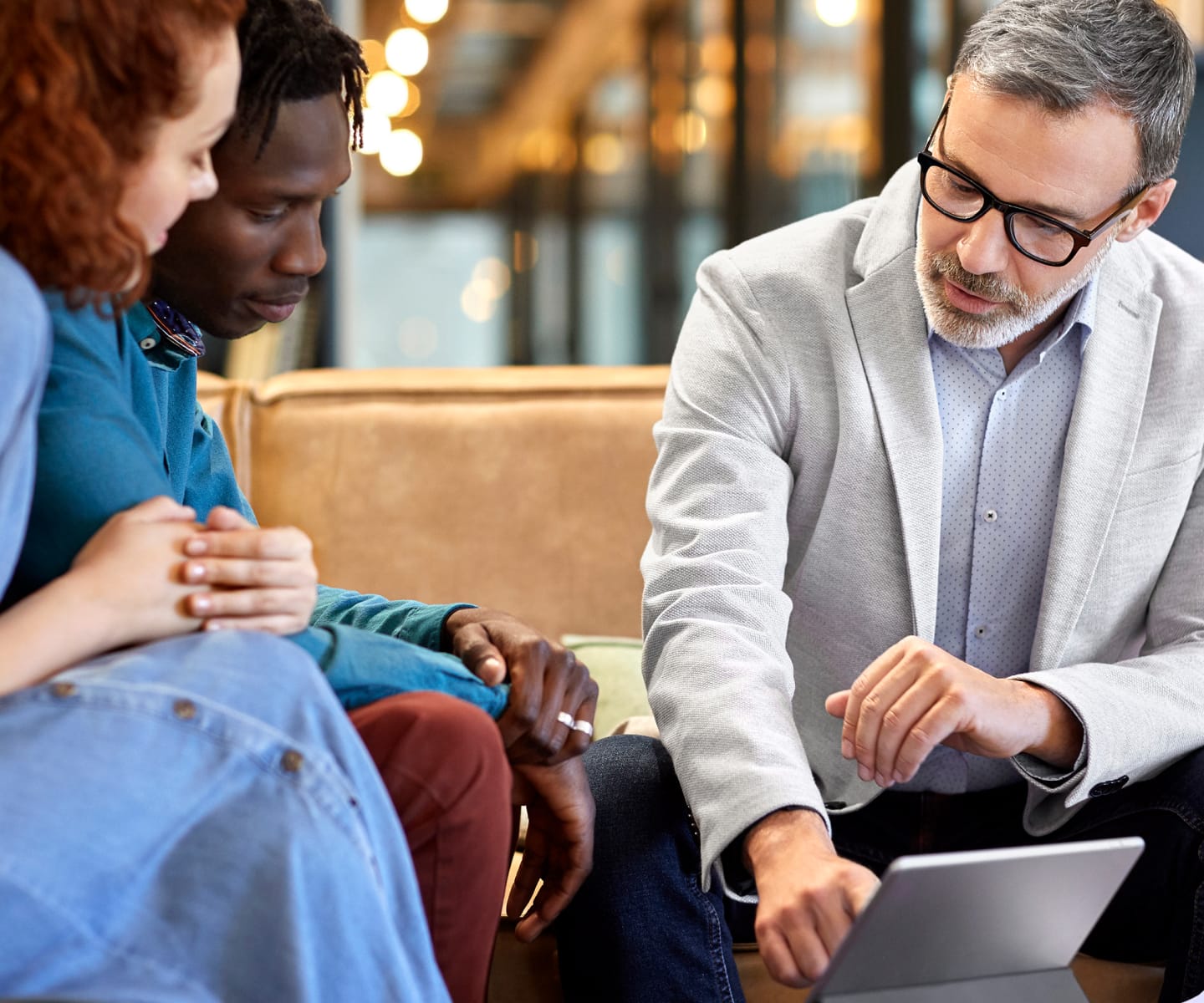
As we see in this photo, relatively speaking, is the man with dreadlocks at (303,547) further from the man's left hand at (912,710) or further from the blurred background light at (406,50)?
the blurred background light at (406,50)

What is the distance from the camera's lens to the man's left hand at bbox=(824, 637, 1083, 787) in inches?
43.4

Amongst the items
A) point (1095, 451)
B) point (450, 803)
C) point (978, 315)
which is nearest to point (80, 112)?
point (450, 803)

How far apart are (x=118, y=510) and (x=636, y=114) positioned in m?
5.01

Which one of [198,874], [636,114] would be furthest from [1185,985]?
[636,114]

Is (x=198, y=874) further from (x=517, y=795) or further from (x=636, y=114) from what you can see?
(x=636, y=114)

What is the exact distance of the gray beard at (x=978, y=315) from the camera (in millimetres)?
1355

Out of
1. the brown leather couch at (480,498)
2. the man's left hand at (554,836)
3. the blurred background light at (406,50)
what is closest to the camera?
the man's left hand at (554,836)

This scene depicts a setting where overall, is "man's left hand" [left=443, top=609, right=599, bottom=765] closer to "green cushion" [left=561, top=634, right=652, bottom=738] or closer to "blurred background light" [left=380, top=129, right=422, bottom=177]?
"green cushion" [left=561, top=634, right=652, bottom=738]

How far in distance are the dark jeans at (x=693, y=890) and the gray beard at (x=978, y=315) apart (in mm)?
462

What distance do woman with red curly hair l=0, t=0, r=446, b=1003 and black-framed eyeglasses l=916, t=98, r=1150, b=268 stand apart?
786 millimetres

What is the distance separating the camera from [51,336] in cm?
86

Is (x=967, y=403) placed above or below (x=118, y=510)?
below

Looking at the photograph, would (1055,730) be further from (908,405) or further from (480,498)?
(480,498)

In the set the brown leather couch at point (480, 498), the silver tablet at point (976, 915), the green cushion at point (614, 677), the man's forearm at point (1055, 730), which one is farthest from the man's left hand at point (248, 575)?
the brown leather couch at point (480, 498)
